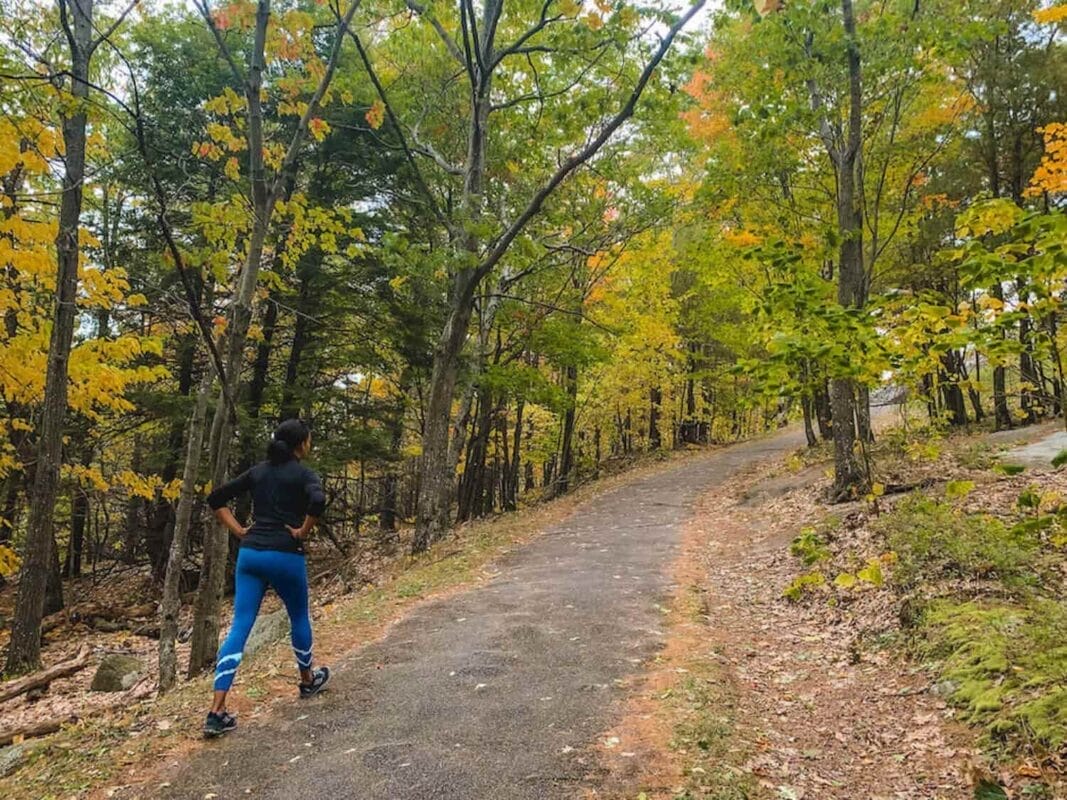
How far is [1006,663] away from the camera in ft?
14.4

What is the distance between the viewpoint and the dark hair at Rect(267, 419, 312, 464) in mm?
4688

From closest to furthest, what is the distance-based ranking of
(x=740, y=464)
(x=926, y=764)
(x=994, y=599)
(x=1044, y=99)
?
1. (x=926, y=764)
2. (x=994, y=599)
3. (x=1044, y=99)
4. (x=740, y=464)

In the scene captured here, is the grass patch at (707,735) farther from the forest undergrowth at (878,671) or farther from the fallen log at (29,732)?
the fallen log at (29,732)

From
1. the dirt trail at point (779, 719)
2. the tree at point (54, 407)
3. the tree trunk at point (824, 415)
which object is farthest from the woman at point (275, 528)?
the tree trunk at point (824, 415)

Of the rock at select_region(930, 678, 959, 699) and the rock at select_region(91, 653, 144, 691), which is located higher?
the rock at select_region(930, 678, 959, 699)

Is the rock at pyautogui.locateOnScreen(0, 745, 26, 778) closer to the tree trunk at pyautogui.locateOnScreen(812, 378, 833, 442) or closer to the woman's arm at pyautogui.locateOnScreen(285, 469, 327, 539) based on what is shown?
the woman's arm at pyautogui.locateOnScreen(285, 469, 327, 539)

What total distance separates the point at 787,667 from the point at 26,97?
777cm

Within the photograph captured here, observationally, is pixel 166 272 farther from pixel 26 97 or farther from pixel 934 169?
pixel 934 169

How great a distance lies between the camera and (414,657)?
234 inches

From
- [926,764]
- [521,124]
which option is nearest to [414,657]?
[926,764]

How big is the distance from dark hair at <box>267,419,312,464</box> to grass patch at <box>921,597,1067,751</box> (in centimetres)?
483

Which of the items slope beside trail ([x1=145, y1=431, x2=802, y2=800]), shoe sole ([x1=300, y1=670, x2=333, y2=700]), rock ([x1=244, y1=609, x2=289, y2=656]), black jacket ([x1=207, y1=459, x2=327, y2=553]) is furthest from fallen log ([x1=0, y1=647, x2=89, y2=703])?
black jacket ([x1=207, y1=459, x2=327, y2=553])

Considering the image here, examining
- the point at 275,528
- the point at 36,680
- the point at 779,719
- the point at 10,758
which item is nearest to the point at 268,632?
the point at 36,680

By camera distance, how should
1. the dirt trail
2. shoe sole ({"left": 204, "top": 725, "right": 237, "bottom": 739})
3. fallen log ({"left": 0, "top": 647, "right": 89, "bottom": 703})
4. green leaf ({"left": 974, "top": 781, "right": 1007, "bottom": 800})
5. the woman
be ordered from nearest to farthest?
green leaf ({"left": 974, "top": 781, "right": 1007, "bottom": 800}) → the dirt trail → shoe sole ({"left": 204, "top": 725, "right": 237, "bottom": 739}) → the woman → fallen log ({"left": 0, "top": 647, "right": 89, "bottom": 703})
